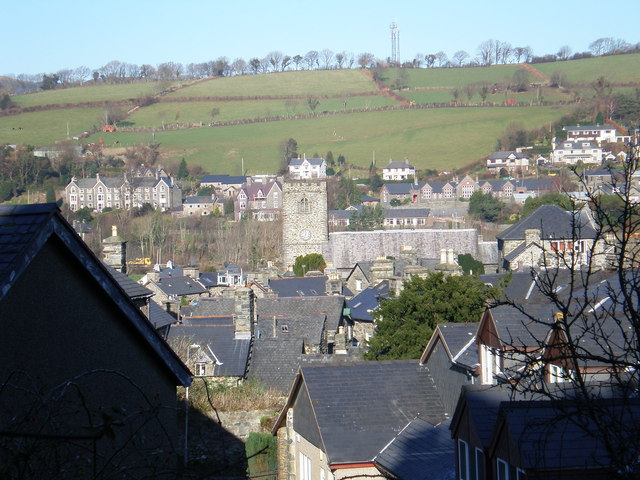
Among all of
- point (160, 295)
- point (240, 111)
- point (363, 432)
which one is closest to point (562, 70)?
point (240, 111)

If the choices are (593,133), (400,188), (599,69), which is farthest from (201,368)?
(599,69)

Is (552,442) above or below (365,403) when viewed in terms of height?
above

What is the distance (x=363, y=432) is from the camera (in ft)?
46.4

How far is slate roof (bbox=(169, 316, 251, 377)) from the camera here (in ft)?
74.0

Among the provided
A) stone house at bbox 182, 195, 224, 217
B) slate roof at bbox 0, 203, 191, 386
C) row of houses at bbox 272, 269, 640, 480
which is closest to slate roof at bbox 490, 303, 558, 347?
row of houses at bbox 272, 269, 640, 480

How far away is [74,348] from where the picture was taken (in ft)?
23.1

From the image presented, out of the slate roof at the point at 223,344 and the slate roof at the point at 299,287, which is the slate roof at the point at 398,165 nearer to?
the slate roof at the point at 299,287

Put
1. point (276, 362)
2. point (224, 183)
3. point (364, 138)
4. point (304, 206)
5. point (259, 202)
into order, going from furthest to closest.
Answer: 1. point (364, 138)
2. point (224, 183)
3. point (259, 202)
4. point (304, 206)
5. point (276, 362)

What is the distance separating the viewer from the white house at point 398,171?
375 ft

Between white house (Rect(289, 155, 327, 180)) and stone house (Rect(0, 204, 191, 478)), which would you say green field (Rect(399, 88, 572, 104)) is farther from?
stone house (Rect(0, 204, 191, 478))

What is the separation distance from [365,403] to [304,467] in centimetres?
187

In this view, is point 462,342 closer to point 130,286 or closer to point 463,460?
point 463,460

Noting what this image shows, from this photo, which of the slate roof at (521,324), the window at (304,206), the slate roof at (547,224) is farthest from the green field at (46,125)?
the slate roof at (521,324)

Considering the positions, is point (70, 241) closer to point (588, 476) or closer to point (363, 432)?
point (588, 476)
